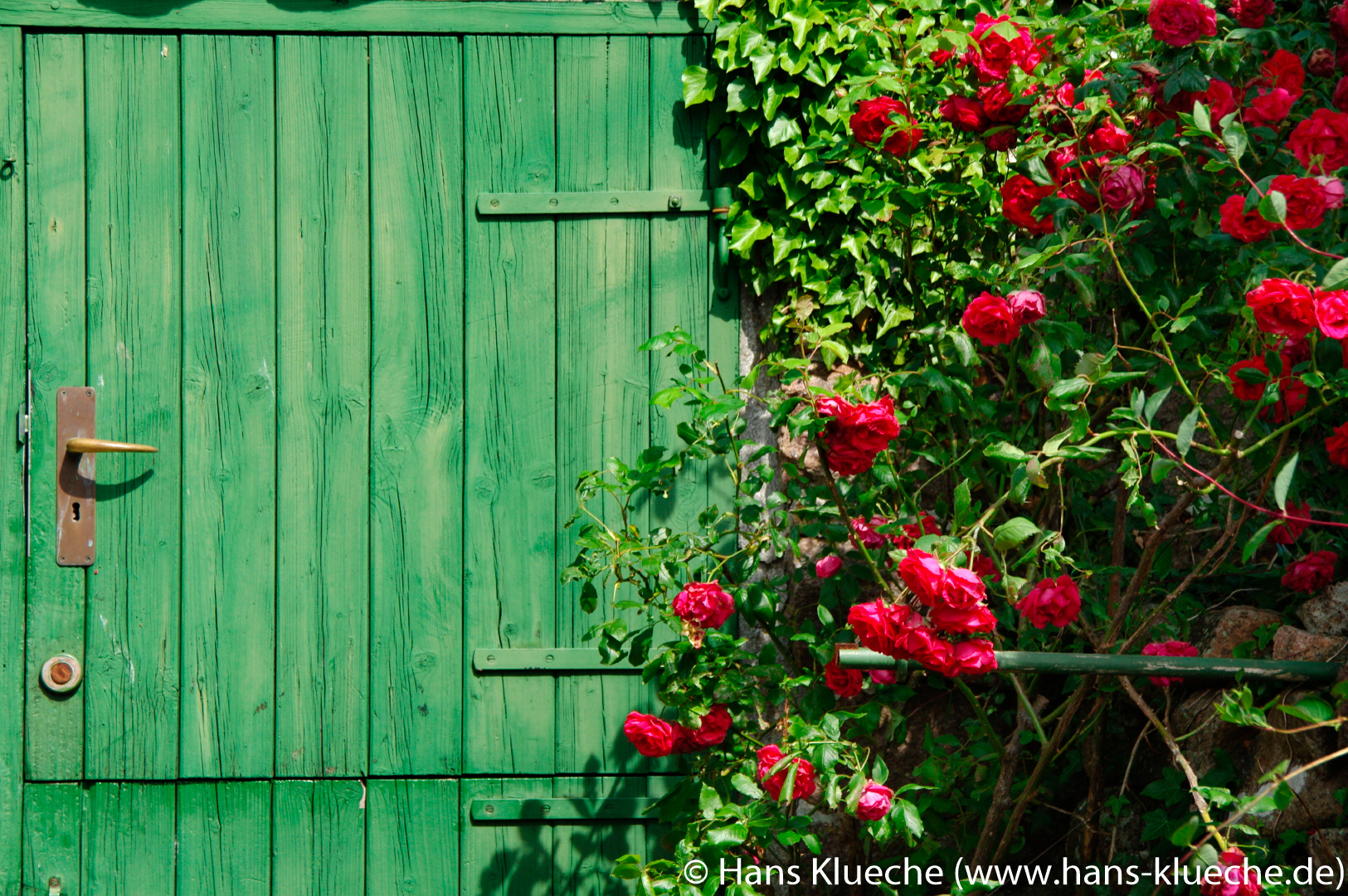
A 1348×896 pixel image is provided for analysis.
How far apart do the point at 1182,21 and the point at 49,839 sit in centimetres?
243

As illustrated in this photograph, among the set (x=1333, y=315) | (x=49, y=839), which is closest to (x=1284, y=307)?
(x=1333, y=315)

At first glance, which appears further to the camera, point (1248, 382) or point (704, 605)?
point (704, 605)

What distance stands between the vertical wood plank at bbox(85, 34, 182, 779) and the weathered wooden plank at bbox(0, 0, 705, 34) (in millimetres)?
56

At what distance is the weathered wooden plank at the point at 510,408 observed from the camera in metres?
2.21

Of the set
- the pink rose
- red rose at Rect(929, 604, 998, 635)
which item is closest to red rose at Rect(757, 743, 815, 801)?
red rose at Rect(929, 604, 998, 635)

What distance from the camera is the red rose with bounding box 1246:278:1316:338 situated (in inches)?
57.2

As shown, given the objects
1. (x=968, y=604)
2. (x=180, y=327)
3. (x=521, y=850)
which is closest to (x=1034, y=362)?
(x=968, y=604)

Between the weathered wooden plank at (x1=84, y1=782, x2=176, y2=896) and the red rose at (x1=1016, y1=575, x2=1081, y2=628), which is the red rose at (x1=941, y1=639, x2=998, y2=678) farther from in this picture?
the weathered wooden plank at (x1=84, y1=782, x2=176, y2=896)

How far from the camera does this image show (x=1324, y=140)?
157 centimetres

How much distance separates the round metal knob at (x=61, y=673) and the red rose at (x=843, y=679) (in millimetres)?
1413

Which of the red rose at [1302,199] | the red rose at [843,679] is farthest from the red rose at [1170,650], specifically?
the red rose at [1302,199]

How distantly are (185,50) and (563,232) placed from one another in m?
0.80

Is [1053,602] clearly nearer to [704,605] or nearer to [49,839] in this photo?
[704,605]

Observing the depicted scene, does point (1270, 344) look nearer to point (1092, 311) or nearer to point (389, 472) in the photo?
point (1092, 311)
